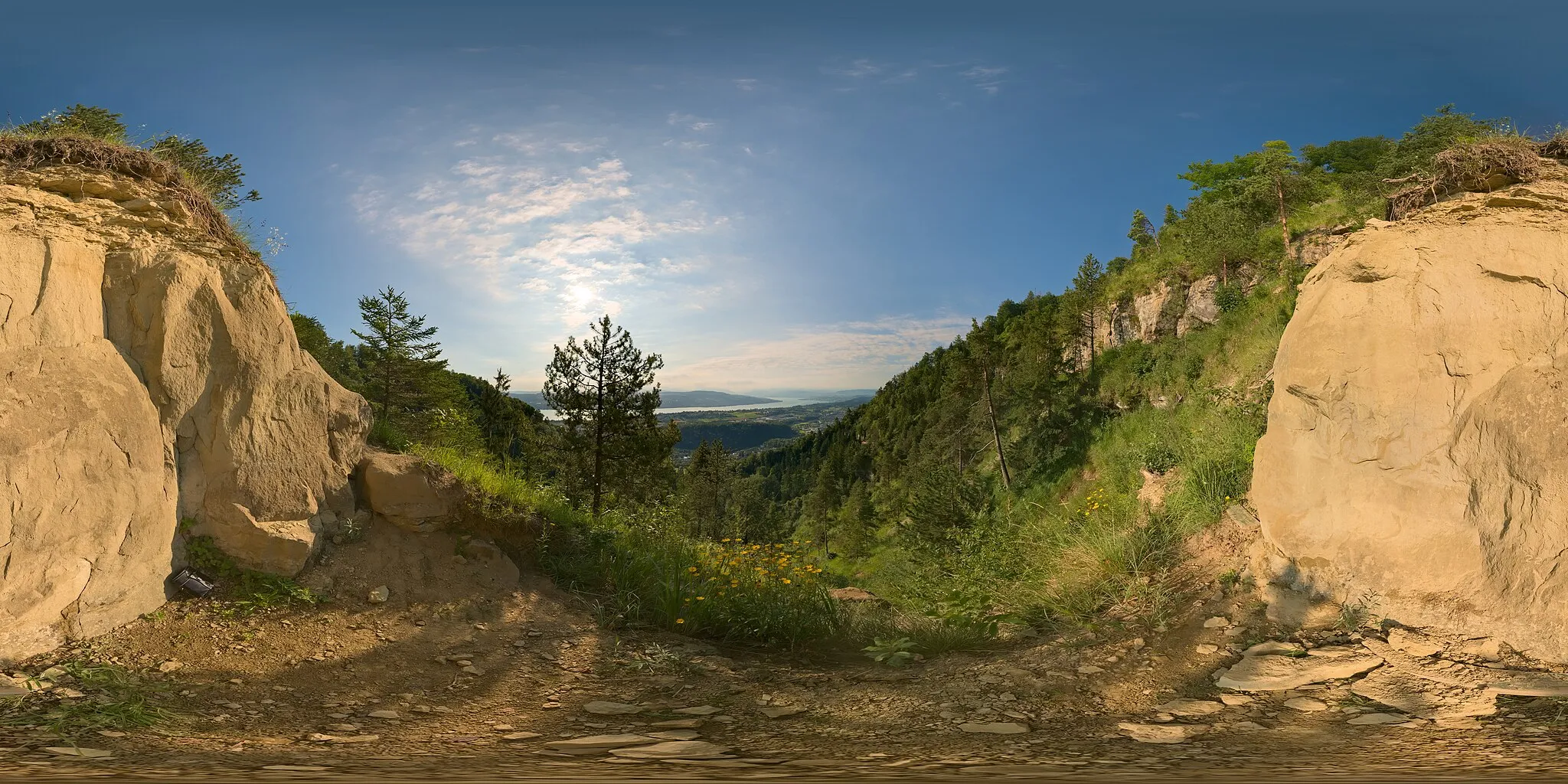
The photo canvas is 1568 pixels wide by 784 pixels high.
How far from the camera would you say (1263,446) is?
6922 millimetres

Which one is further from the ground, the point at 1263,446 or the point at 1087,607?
the point at 1263,446

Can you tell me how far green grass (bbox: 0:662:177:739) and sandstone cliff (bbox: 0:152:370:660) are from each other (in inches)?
21.9

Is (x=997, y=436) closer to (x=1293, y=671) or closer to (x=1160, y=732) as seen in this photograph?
(x=1293, y=671)

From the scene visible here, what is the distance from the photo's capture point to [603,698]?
5262 millimetres

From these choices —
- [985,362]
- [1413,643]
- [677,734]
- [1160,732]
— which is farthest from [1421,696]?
[985,362]

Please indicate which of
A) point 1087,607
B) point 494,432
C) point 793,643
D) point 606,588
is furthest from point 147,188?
point 494,432

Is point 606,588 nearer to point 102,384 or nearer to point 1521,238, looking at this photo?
point 102,384

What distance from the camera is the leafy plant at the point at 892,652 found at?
6340 mm

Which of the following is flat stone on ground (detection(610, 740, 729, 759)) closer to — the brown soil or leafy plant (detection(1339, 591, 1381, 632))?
the brown soil

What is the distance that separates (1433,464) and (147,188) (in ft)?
36.0

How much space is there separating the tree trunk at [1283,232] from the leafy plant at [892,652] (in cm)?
2527

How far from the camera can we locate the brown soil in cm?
358

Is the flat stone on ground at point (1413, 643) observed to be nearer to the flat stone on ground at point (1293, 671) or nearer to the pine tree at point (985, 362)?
the flat stone on ground at point (1293, 671)

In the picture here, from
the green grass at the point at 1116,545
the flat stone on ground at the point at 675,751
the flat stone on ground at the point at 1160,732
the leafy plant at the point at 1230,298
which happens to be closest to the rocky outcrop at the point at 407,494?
the flat stone on ground at the point at 675,751
